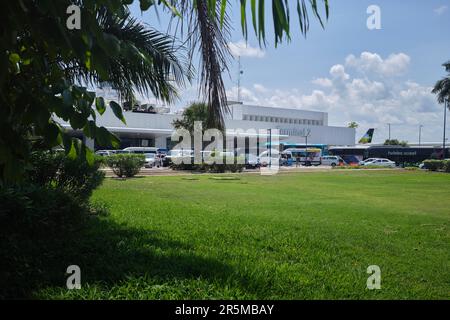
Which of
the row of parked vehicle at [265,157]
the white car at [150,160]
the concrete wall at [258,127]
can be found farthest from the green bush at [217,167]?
the concrete wall at [258,127]

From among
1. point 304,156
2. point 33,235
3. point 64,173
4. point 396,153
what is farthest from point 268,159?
point 33,235

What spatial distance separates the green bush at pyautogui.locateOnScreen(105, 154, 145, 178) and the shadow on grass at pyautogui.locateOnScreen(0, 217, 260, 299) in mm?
19617

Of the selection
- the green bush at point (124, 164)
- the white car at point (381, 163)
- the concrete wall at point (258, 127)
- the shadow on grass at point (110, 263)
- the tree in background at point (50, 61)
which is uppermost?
the concrete wall at point (258, 127)

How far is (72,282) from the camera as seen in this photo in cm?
401

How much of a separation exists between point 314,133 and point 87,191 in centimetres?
8104

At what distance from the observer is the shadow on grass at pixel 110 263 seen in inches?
160

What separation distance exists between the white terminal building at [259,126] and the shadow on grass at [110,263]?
4448 centimetres

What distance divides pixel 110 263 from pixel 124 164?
21.1 metres

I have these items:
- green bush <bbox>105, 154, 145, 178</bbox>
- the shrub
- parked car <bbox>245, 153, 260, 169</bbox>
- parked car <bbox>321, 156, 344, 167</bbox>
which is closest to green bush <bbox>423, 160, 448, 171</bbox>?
the shrub

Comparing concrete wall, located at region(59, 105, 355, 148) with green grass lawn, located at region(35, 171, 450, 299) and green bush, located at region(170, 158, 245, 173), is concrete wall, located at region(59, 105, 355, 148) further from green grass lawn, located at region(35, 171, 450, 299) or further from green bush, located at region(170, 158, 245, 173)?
green grass lawn, located at region(35, 171, 450, 299)

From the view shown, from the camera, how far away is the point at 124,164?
82.8 feet

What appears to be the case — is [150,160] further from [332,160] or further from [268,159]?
[332,160]

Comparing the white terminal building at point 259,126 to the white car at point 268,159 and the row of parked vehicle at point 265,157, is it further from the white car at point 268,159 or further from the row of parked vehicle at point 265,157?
the white car at point 268,159
